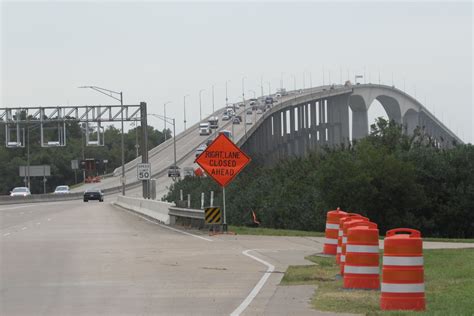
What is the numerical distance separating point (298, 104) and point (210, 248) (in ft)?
393

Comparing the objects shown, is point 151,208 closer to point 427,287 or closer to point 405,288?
point 427,287

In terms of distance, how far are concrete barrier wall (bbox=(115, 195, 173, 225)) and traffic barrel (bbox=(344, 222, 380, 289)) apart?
26.4m

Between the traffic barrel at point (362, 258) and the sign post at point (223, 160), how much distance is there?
18.3 m

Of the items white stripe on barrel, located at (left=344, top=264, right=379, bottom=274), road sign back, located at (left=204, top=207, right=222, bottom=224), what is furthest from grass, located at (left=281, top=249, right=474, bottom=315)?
road sign back, located at (left=204, top=207, right=222, bottom=224)

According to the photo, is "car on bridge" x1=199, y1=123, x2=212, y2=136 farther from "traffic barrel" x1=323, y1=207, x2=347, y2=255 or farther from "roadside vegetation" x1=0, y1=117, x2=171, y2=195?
"traffic barrel" x1=323, y1=207, x2=347, y2=255

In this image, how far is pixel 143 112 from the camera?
229 feet

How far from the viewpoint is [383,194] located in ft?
150

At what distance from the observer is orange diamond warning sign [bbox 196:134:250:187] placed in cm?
3334

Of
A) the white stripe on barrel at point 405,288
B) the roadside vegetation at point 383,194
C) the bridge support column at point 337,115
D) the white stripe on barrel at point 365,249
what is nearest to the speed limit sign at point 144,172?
the roadside vegetation at point 383,194

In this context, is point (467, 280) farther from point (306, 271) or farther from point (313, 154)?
point (313, 154)

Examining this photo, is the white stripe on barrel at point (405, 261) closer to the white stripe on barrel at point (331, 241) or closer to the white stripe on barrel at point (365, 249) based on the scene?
the white stripe on barrel at point (365, 249)

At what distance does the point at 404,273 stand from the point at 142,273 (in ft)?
25.3

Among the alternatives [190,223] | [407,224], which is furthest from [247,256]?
[407,224]

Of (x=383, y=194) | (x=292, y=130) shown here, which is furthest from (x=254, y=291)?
(x=292, y=130)
